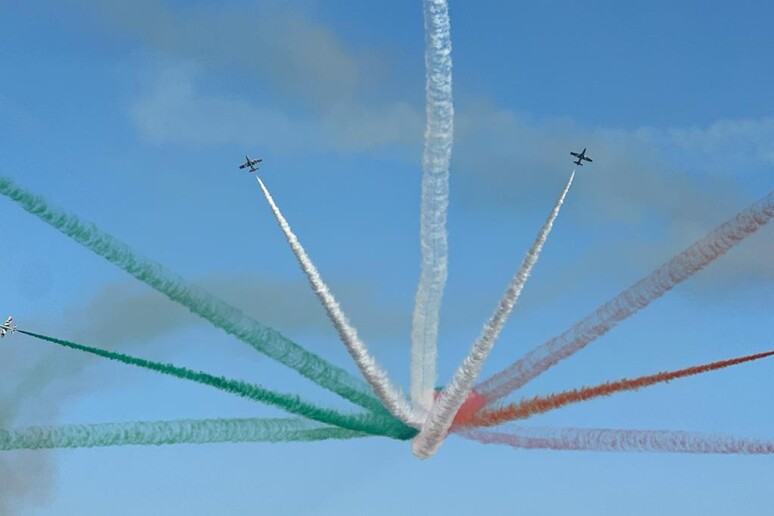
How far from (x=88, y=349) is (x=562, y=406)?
1030 inches

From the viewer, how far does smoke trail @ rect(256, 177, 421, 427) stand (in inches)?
3487

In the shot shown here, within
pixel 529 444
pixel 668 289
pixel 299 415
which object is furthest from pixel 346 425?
pixel 668 289

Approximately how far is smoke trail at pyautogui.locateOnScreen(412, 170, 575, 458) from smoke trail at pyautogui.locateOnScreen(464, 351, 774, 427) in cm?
192

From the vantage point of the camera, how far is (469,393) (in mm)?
95375

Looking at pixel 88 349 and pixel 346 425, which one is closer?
pixel 88 349

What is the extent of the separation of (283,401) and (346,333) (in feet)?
17.1

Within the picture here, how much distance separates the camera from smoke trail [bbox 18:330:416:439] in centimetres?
8800

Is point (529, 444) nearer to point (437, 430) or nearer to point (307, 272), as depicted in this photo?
point (437, 430)

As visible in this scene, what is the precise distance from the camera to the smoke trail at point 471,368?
8762cm

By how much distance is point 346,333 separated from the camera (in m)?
90.2

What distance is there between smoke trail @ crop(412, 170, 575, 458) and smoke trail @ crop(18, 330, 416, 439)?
4.11 ft

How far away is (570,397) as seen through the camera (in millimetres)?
92375

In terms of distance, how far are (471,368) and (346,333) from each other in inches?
280

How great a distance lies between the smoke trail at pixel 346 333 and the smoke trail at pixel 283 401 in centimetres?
172
